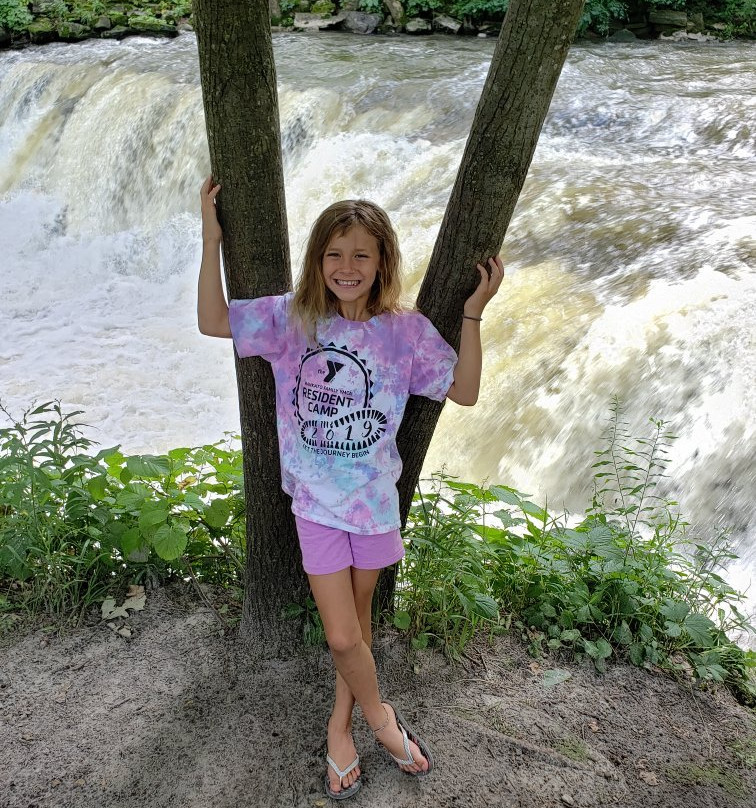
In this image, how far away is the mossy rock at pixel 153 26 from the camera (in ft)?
43.2

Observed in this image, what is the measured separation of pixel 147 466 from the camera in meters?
2.87

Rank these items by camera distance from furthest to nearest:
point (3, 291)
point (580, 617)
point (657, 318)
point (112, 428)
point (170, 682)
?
point (3, 291), point (112, 428), point (657, 318), point (580, 617), point (170, 682)

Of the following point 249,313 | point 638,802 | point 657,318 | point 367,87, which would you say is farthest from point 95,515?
point 367,87

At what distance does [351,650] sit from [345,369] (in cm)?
78

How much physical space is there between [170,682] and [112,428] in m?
3.40

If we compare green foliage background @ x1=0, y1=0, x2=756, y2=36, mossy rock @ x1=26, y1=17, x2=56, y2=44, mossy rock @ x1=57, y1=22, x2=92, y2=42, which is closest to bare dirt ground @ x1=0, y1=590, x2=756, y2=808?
green foliage background @ x1=0, y1=0, x2=756, y2=36

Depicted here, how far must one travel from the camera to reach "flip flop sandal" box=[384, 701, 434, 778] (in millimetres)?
2402

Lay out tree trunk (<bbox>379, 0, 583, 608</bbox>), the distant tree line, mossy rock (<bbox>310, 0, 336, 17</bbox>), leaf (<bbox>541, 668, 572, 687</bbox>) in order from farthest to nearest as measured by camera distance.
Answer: mossy rock (<bbox>310, 0, 336, 17</bbox>) < the distant tree line < leaf (<bbox>541, 668, 572, 687</bbox>) < tree trunk (<bbox>379, 0, 583, 608</bbox>)

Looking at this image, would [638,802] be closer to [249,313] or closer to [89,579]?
[249,313]

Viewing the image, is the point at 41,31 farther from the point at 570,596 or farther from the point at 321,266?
the point at 570,596

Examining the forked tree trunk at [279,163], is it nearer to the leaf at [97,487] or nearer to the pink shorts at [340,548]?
the pink shorts at [340,548]

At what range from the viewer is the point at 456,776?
2418 mm

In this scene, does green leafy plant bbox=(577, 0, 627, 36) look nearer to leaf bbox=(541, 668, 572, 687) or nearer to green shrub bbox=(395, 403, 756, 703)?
green shrub bbox=(395, 403, 756, 703)

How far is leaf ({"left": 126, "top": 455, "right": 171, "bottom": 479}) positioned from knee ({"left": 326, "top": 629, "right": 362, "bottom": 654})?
0.94 meters
